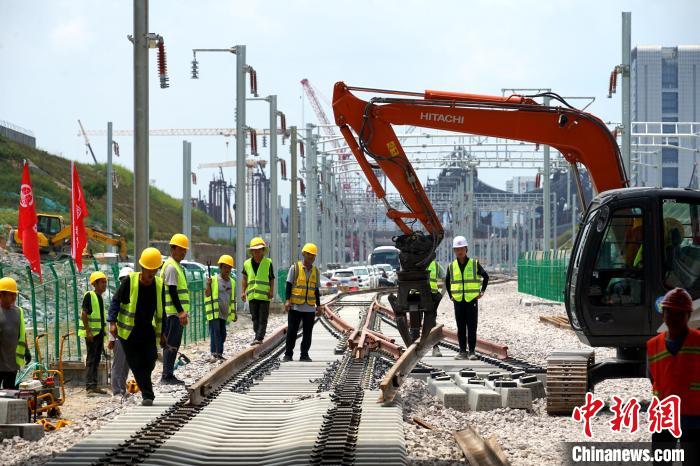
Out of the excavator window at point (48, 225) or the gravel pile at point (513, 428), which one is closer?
the gravel pile at point (513, 428)

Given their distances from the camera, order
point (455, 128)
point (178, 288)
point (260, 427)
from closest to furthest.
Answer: point (260, 427) < point (178, 288) < point (455, 128)

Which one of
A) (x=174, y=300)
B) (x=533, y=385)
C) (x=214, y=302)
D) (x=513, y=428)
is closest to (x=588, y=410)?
(x=513, y=428)

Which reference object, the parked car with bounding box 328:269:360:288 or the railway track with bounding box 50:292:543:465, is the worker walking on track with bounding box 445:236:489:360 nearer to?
the railway track with bounding box 50:292:543:465

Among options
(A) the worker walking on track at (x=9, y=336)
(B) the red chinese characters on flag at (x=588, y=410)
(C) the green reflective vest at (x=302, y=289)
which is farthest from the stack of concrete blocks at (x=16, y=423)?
(C) the green reflective vest at (x=302, y=289)

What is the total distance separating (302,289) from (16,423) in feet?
23.5

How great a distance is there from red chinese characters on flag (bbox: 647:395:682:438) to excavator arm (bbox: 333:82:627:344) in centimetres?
781

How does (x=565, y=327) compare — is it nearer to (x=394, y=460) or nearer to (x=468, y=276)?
(x=468, y=276)

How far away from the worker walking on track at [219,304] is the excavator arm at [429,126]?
11.3 ft

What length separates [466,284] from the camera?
19.3 metres

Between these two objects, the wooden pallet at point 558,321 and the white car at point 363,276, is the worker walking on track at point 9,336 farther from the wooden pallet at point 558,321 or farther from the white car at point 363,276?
the white car at point 363,276

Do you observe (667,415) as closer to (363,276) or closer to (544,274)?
(544,274)

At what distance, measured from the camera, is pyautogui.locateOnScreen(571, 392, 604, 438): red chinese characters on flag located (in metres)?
11.0

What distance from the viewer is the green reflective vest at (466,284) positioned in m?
19.3

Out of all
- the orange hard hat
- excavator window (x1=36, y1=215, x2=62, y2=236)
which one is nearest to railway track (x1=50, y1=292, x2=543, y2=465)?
the orange hard hat
